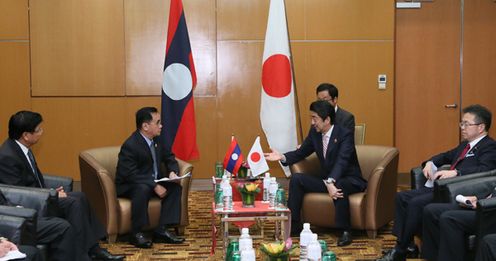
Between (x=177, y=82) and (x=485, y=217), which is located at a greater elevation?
(x=177, y=82)

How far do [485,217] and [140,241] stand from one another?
8.99 feet

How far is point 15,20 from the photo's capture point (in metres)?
7.64

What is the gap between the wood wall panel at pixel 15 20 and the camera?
7637 mm

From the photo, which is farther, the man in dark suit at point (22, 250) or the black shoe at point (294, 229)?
the black shoe at point (294, 229)

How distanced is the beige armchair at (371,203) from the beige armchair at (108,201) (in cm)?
114

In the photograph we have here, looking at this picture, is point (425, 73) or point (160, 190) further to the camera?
point (425, 73)

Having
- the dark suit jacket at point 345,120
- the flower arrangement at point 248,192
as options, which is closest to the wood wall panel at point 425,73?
the dark suit jacket at point 345,120

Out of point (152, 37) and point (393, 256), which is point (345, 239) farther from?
point (152, 37)

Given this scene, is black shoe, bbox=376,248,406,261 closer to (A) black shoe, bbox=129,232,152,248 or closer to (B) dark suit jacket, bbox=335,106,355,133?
(B) dark suit jacket, bbox=335,106,355,133

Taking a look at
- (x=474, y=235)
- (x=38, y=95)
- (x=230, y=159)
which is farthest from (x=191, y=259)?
(x=38, y=95)

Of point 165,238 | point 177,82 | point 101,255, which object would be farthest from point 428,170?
point 177,82

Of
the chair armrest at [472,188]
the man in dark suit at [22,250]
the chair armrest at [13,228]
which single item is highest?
the chair armrest at [472,188]

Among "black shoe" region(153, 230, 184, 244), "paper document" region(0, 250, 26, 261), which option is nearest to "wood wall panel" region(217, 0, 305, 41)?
"black shoe" region(153, 230, 184, 244)

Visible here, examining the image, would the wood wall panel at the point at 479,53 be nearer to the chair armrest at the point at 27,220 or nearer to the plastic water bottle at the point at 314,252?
the plastic water bottle at the point at 314,252
